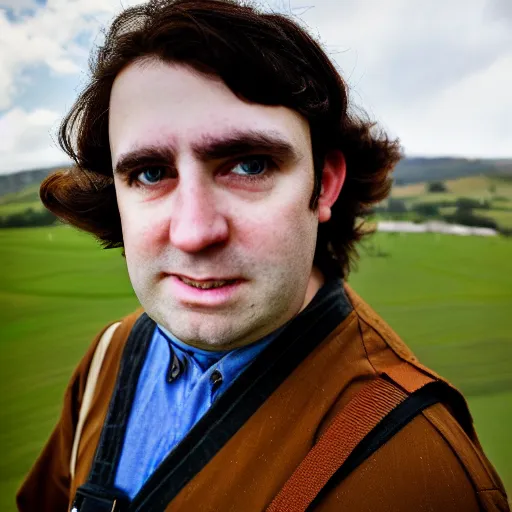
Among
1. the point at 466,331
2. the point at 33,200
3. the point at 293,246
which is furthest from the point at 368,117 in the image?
the point at 33,200

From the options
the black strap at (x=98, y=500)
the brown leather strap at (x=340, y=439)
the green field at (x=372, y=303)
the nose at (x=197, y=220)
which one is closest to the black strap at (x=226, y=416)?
the black strap at (x=98, y=500)

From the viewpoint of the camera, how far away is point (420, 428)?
0.59m

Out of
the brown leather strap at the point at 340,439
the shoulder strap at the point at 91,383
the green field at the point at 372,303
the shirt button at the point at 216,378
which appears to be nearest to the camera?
the brown leather strap at the point at 340,439

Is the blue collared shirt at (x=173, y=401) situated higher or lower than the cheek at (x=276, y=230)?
lower

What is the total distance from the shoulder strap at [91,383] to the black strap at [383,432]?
0.54m

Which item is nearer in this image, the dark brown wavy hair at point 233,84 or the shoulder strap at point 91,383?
the dark brown wavy hair at point 233,84

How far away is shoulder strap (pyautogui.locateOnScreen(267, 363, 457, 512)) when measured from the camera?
0.55 m

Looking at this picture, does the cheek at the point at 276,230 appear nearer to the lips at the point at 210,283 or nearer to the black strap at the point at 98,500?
the lips at the point at 210,283

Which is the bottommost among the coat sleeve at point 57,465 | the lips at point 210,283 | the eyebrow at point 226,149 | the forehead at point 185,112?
the coat sleeve at point 57,465

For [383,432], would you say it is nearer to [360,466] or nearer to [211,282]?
[360,466]

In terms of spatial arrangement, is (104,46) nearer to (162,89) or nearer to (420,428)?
(162,89)

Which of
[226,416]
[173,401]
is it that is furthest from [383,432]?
[173,401]

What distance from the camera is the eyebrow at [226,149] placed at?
1.86 ft

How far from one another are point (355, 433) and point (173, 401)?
33 centimetres
